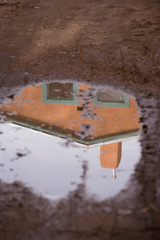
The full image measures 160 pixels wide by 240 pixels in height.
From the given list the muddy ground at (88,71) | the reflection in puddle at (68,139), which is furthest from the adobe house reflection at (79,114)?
the muddy ground at (88,71)

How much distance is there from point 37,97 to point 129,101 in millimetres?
1068

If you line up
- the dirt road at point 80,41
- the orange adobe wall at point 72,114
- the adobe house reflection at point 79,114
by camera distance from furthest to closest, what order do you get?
1. the dirt road at point 80,41
2. the orange adobe wall at point 72,114
3. the adobe house reflection at point 79,114

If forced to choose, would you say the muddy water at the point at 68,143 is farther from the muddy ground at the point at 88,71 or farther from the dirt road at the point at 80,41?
the dirt road at the point at 80,41

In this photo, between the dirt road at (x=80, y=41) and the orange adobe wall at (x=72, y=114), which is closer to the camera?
the orange adobe wall at (x=72, y=114)

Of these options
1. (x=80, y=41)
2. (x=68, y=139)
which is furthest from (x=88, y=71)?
(x=68, y=139)

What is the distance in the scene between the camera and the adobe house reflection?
164 inches

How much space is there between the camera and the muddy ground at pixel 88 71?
2.89 m

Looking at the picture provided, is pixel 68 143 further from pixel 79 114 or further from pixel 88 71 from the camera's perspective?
pixel 88 71

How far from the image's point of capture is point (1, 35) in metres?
8.09

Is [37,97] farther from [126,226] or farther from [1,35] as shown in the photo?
[1,35]

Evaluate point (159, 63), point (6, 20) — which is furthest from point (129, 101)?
point (6, 20)

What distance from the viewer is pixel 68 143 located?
4.11 meters

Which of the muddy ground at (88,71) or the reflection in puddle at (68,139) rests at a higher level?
the muddy ground at (88,71)

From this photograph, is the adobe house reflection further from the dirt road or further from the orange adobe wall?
the dirt road
